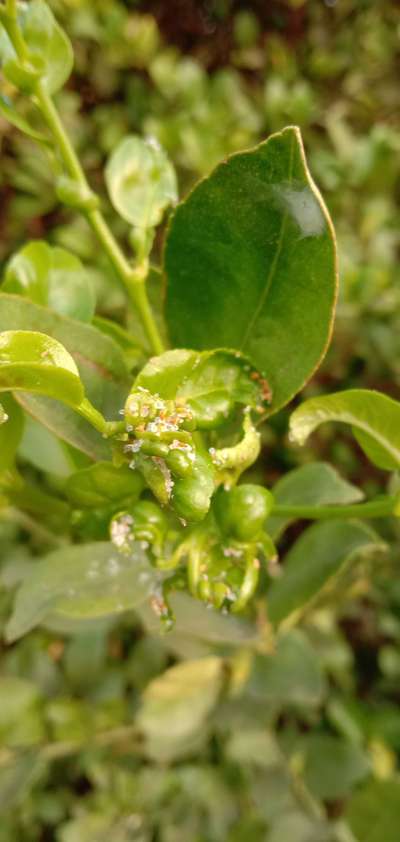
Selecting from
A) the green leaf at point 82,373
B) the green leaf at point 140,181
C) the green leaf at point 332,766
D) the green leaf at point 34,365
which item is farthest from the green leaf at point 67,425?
the green leaf at point 332,766

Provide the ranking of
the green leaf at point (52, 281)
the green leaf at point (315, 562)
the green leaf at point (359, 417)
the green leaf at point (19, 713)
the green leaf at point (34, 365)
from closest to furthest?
the green leaf at point (34, 365) → the green leaf at point (359, 417) → the green leaf at point (52, 281) → the green leaf at point (315, 562) → the green leaf at point (19, 713)

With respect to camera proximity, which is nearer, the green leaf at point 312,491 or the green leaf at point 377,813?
the green leaf at point 312,491

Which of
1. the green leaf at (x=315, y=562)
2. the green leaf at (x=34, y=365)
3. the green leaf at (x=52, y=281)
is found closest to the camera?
the green leaf at (x=34, y=365)

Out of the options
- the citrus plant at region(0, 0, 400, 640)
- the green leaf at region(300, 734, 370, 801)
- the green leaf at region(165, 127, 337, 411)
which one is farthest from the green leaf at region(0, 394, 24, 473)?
the green leaf at region(300, 734, 370, 801)

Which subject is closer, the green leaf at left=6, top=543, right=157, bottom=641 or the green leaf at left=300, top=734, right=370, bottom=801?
the green leaf at left=6, top=543, right=157, bottom=641

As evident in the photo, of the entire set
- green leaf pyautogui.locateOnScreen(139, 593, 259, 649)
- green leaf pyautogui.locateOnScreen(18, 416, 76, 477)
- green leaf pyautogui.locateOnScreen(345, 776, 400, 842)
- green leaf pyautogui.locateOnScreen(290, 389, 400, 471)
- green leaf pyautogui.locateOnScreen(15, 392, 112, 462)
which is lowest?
green leaf pyautogui.locateOnScreen(345, 776, 400, 842)

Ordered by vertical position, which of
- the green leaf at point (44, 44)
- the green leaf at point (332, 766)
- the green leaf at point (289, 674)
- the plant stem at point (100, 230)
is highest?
the green leaf at point (44, 44)

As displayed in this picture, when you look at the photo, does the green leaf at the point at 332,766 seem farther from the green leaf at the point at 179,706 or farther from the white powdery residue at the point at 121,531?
the white powdery residue at the point at 121,531

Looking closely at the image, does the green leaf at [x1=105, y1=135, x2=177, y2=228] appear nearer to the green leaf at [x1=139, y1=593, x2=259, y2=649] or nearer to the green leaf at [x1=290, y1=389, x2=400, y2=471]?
the green leaf at [x1=290, y1=389, x2=400, y2=471]
